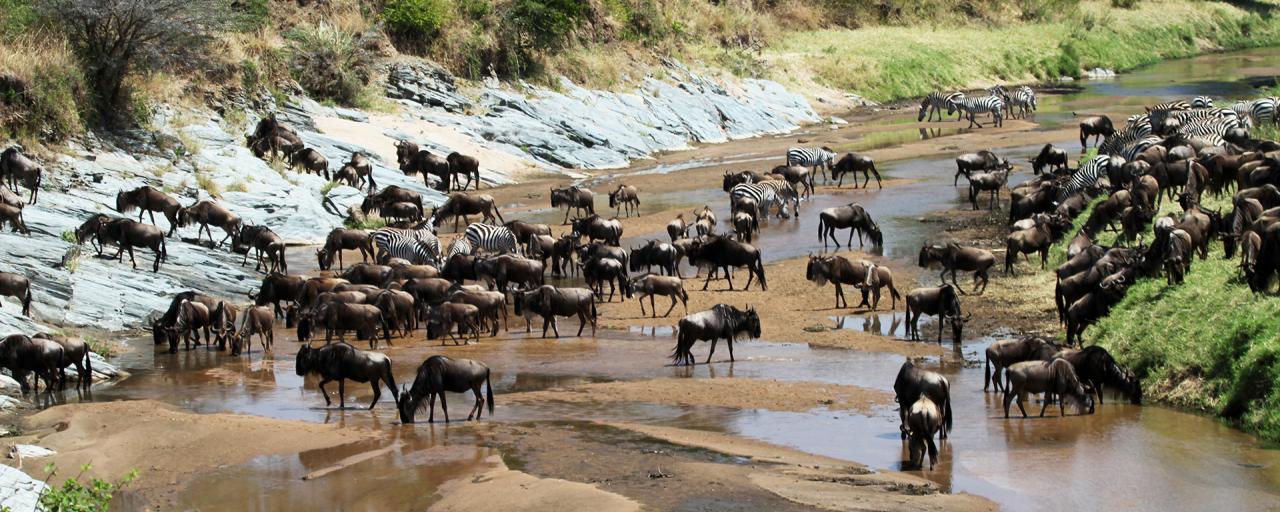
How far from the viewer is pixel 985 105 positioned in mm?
50375

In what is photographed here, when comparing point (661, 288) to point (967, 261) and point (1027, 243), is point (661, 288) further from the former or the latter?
point (1027, 243)


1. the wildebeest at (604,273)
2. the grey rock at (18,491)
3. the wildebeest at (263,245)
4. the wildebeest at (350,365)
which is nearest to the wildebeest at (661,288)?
the wildebeest at (604,273)

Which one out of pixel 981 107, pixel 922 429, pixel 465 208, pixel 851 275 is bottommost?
pixel 922 429

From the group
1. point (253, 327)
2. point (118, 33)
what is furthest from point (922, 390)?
point (118, 33)

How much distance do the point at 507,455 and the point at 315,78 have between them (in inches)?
1085

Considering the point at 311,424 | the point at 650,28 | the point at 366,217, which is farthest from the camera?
the point at 650,28

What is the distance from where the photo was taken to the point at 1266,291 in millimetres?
16656

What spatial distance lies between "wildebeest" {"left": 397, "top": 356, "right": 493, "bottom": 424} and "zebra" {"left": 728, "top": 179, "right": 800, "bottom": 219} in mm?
15482

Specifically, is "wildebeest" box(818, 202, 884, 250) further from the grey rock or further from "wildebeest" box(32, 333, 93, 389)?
the grey rock

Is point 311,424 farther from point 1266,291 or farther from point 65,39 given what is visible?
point 65,39

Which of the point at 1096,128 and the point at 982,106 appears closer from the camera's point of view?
the point at 1096,128

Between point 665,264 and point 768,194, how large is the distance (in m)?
7.29

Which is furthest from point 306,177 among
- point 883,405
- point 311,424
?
point 883,405

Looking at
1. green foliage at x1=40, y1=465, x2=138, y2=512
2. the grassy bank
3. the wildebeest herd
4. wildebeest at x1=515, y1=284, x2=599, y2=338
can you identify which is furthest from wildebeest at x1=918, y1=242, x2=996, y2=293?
the grassy bank
